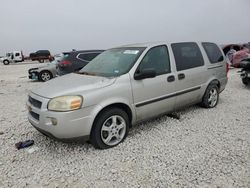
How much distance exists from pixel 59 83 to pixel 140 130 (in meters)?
1.71

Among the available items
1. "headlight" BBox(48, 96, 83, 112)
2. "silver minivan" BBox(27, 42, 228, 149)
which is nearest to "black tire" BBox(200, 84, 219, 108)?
"silver minivan" BBox(27, 42, 228, 149)

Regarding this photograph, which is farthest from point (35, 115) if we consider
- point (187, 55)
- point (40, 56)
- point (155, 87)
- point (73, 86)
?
point (40, 56)

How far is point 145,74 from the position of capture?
3688 mm

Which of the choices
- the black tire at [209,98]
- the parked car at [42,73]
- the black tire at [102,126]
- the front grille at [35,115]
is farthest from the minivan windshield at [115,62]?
the parked car at [42,73]

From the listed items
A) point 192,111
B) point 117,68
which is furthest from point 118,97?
point 192,111

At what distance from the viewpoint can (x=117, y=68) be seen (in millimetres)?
3932

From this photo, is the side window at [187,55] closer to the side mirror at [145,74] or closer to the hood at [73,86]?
the side mirror at [145,74]

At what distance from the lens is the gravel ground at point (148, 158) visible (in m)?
2.78

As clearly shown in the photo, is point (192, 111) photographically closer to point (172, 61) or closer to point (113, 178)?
point (172, 61)

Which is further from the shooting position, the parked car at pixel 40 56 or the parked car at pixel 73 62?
the parked car at pixel 40 56

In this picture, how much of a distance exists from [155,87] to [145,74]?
0.41 m

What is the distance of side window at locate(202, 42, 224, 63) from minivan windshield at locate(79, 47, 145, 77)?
1968mm

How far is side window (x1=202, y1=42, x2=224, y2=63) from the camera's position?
17.1 feet

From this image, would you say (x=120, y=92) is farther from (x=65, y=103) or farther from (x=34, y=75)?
(x=34, y=75)
